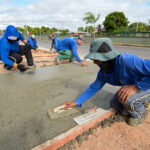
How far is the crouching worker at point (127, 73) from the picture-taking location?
4.10ft

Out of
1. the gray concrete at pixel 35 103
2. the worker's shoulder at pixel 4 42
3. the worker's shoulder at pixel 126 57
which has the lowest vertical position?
the gray concrete at pixel 35 103

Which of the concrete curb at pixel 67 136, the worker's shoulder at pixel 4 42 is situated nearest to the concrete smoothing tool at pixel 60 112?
the concrete curb at pixel 67 136

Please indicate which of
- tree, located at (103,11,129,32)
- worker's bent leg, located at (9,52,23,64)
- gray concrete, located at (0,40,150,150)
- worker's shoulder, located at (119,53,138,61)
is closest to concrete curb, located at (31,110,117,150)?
gray concrete, located at (0,40,150,150)

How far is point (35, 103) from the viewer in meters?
2.11

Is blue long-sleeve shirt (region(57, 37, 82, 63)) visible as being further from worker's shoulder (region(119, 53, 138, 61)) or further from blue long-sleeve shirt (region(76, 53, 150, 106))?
worker's shoulder (region(119, 53, 138, 61))

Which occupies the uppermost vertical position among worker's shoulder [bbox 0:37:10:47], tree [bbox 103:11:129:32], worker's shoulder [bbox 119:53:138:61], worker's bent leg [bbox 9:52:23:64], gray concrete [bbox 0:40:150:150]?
tree [bbox 103:11:129:32]

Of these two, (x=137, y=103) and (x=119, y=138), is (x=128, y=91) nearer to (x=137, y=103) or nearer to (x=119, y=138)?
(x=137, y=103)

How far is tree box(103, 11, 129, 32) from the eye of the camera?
30389 mm

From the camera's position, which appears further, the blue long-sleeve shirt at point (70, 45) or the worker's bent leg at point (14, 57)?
the blue long-sleeve shirt at point (70, 45)

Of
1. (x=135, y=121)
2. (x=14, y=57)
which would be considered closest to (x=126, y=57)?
(x=135, y=121)

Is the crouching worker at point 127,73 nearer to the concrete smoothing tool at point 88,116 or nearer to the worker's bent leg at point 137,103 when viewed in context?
the worker's bent leg at point 137,103

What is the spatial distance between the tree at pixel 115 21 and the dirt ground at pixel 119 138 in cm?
3207

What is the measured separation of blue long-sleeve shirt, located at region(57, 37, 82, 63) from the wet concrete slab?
1.02m

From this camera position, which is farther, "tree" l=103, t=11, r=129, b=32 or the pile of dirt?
"tree" l=103, t=11, r=129, b=32
